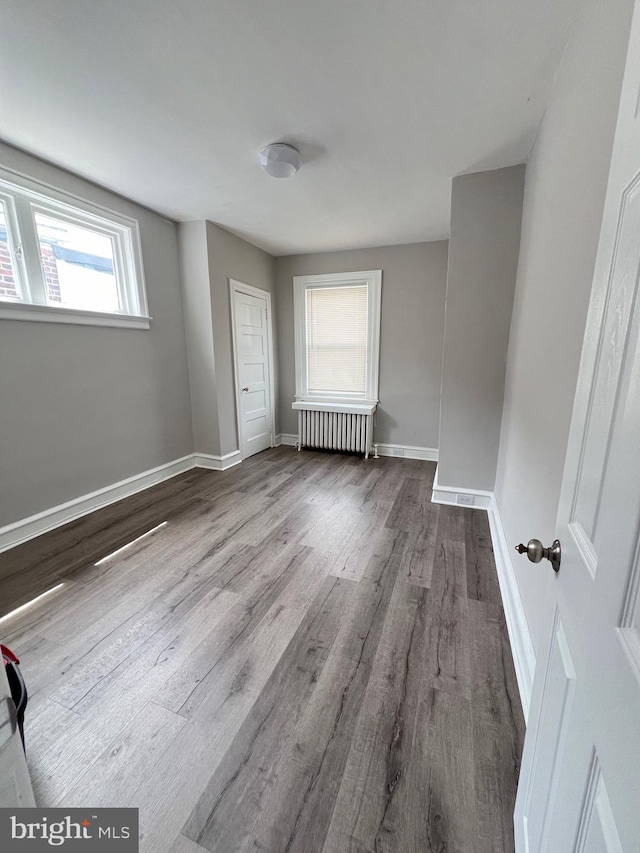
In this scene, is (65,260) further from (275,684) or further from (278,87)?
(275,684)

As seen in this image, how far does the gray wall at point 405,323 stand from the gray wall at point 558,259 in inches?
76.1

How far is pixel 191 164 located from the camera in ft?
7.89

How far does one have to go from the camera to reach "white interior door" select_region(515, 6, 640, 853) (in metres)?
0.43

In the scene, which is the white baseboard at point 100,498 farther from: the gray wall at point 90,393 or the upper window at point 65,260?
the upper window at point 65,260

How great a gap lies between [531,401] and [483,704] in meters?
1.36

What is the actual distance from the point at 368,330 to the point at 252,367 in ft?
5.19

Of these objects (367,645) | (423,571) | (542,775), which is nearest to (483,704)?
(367,645)

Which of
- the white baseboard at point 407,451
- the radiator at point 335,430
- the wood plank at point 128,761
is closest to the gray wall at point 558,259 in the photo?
the wood plank at point 128,761

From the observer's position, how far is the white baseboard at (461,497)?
2.92 meters

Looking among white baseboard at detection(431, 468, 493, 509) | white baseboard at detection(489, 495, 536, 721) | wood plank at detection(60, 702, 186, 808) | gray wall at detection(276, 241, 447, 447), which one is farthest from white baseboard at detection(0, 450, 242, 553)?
white baseboard at detection(489, 495, 536, 721)

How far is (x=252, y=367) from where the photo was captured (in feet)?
14.3

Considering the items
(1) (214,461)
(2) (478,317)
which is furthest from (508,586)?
(1) (214,461)

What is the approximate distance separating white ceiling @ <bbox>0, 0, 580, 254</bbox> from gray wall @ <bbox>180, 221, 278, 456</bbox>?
776 millimetres

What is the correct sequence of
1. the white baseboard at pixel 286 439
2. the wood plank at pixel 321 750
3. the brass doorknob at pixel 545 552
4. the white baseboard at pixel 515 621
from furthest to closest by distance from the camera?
the white baseboard at pixel 286 439
the white baseboard at pixel 515 621
the wood plank at pixel 321 750
the brass doorknob at pixel 545 552
